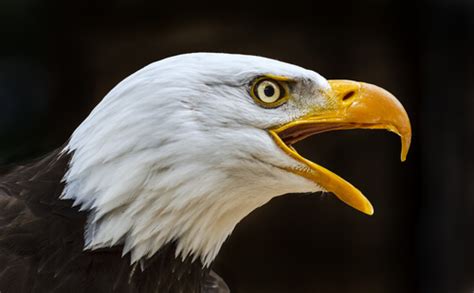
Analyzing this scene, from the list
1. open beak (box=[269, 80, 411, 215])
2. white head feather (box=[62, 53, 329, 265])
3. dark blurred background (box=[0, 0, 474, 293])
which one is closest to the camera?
white head feather (box=[62, 53, 329, 265])

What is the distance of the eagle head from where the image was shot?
1.79 metres

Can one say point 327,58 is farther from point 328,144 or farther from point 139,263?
point 139,263

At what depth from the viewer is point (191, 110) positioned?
181 centimetres

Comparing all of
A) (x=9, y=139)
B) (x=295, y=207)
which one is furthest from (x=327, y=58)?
(x=9, y=139)

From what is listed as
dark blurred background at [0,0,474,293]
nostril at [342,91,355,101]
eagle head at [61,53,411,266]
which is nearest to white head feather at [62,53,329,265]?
eagle head at [61,53,411,266]

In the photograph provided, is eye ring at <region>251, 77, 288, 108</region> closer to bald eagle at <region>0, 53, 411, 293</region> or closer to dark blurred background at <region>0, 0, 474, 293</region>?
bald eagle at <region>0, 53, 411, 293</region>

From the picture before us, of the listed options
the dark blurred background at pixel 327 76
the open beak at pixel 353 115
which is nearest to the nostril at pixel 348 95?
the open beak at pixel 353 115

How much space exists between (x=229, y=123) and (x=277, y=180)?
17cm

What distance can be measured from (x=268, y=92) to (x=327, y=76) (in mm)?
2502

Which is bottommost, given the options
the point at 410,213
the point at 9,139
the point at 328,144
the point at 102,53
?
the point at 410,213

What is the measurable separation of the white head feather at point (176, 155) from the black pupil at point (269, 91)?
1.4 inches

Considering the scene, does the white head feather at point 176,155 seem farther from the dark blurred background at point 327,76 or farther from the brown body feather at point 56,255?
the dark blurred background at point 327,76

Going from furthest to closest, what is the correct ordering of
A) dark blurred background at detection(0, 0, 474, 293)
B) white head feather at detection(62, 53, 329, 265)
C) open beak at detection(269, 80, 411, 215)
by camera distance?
dark blurred background at detection(0, 0, 474, 293) < open beak at detection(269, 80, 411, 215) < white head feather at detection(62, 53, 329, 265)

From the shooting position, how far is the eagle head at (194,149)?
5.88 feet
